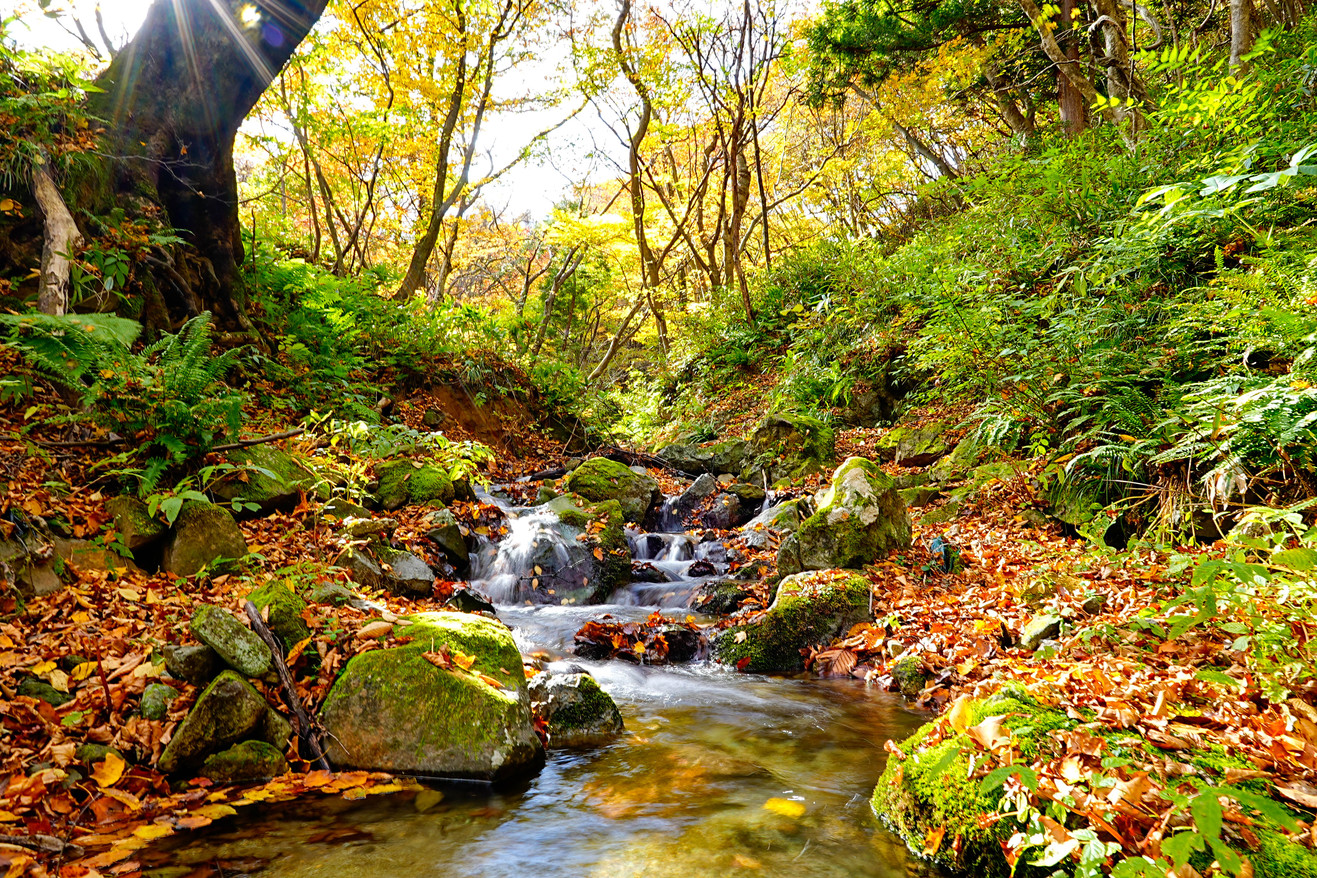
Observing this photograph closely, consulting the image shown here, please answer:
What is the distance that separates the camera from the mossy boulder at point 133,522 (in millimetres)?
4582

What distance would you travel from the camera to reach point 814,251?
16.7 m

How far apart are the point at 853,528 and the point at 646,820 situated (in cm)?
404

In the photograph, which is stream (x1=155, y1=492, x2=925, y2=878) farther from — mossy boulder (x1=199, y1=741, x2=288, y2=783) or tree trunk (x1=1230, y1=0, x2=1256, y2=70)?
tree trunk (x1=1230, y1=0, x2=1256, y2=70)

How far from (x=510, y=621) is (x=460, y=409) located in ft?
22.3

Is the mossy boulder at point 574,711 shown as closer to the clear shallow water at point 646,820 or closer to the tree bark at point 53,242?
the clear shallow water at point 646,820

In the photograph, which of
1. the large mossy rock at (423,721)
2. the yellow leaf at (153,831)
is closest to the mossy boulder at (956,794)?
the large mossy rock at (423,721)

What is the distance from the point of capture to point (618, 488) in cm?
973

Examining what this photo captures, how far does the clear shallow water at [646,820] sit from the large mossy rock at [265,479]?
3.40 m

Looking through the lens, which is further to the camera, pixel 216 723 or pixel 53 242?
pixel 53 242

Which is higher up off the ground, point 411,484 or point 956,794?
point 411,484

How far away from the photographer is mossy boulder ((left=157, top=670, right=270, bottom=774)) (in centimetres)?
306

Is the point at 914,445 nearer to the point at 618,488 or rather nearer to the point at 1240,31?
the point at 618,488

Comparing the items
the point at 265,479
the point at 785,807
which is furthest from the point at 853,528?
the point at 265,479

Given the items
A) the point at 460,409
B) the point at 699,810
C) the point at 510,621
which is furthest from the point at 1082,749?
the point at 460,409
